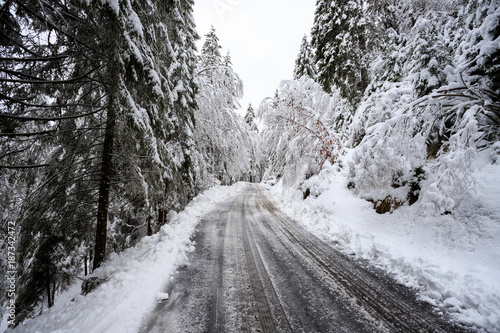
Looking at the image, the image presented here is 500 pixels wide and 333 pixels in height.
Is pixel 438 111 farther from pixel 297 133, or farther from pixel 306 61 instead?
pixel 306 61

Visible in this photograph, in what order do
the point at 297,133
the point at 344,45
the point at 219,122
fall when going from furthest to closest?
the point at 219,122 < the point at 297,133 < the point at 344,45

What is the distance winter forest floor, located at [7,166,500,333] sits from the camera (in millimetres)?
3154

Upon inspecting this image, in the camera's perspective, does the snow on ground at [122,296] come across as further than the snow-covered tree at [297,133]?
No

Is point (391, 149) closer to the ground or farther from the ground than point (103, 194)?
farther from the ground

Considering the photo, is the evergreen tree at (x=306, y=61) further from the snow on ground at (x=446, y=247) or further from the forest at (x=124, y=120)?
the snow on ground at (x=446, y=247)

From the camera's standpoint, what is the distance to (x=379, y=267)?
4.67 metres

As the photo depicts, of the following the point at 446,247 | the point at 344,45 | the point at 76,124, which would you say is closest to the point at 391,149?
the point at 446,247

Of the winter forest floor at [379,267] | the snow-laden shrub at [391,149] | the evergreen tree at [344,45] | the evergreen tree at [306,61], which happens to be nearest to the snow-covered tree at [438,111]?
the snow-laden shrub at [391,149]

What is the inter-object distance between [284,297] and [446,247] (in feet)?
13.0

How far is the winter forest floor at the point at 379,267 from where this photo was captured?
3154 millimetres

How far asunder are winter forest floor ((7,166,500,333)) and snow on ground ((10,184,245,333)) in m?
0.01

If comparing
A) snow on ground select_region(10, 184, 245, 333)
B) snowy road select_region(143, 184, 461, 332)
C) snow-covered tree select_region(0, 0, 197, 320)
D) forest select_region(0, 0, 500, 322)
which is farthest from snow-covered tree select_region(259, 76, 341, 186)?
snow on ground select_region(10, 184, 245, 333)

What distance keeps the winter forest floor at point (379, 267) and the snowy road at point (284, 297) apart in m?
0.13

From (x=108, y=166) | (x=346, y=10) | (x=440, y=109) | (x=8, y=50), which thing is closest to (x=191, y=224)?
(x=108, y=166)
